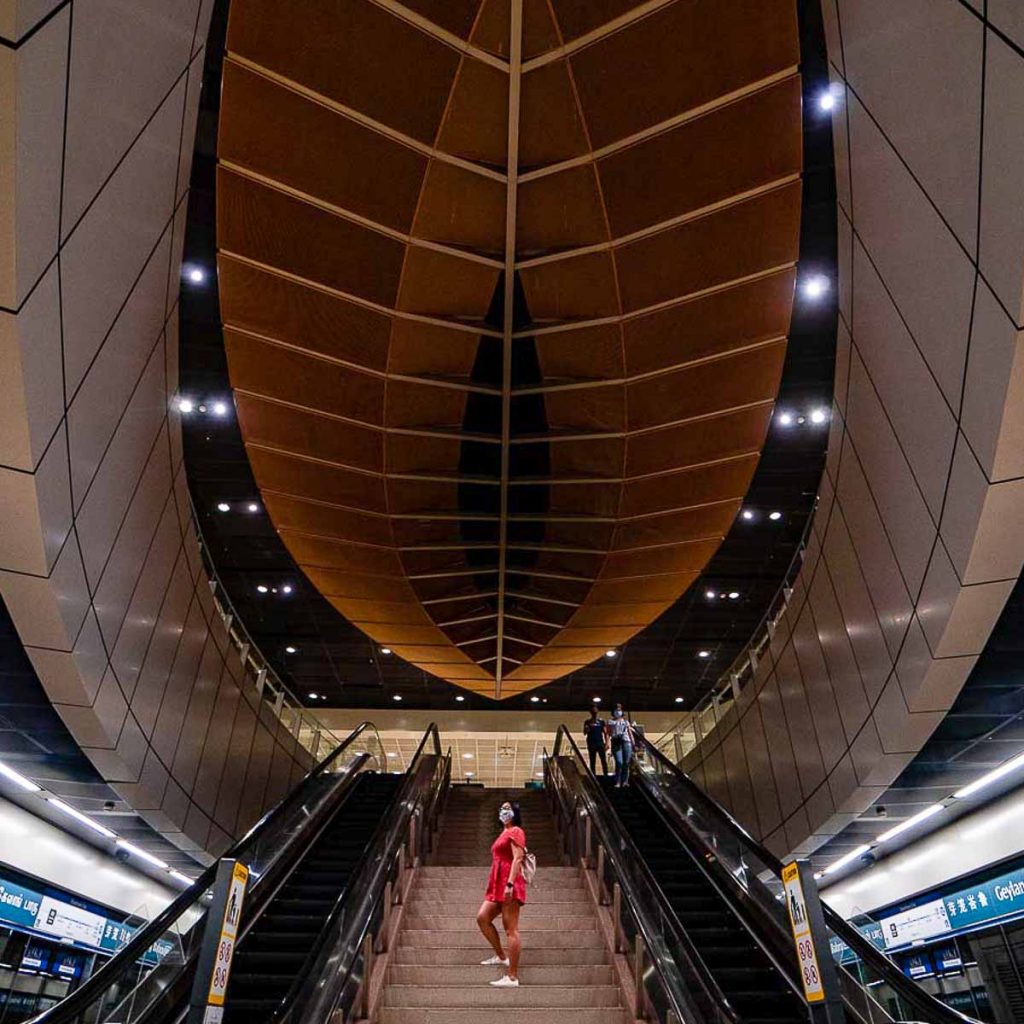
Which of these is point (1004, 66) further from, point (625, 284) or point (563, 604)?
point (563, 604)

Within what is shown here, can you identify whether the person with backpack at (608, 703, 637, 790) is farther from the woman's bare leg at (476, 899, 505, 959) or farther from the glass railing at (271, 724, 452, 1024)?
the woman's bare leg at (476, 899, 505, 959)

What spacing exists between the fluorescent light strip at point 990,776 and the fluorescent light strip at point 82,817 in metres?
12.3

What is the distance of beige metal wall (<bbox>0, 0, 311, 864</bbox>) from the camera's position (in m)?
4.21

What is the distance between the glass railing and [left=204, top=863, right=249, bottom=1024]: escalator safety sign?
1.52 feet

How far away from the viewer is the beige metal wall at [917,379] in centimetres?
462

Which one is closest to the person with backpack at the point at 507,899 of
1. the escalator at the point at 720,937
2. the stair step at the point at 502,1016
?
the stair step at the point at 502,1016

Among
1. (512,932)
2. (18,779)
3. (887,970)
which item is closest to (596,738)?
(18,779)

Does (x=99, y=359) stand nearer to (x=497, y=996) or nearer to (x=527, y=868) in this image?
(x=527, y=868)

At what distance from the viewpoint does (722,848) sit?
746cm

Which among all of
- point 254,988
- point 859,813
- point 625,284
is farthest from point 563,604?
point 254,988

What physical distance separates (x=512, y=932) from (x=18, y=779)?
7.66m

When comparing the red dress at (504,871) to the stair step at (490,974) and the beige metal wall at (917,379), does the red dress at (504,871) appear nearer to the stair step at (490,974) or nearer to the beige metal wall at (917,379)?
the stair step at (490,974)

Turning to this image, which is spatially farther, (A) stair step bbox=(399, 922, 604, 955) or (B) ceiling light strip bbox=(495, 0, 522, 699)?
(B) ceiling light strip bbox=(495, 0, 522, 699)


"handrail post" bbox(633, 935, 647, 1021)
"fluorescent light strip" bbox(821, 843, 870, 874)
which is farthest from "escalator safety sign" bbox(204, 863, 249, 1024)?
"fluorescent light strip" bbox(821, 843, 870, 874)
